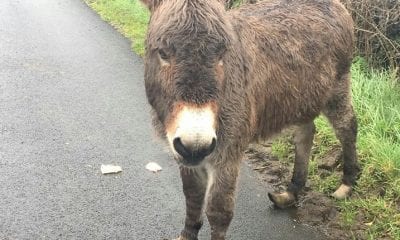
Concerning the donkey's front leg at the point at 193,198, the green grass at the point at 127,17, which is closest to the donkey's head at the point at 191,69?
the donkey's front leg at the point at 193,198

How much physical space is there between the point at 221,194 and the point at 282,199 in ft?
4.23

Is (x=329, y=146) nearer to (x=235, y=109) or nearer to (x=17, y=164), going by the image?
(x=235, y=109)

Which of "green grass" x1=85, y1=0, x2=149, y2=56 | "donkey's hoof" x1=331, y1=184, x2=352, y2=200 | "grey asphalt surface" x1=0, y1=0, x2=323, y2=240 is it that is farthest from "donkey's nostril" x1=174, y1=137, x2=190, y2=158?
"green grass" x1=85, y1=0, x2=149, y2=56

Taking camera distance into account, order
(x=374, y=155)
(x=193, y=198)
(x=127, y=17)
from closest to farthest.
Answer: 1. (x=193, y=198)
2. (x=374, y=155)
3. (x=127, y=17)

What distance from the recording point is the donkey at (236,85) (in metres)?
2.75

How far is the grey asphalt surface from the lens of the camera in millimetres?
4199

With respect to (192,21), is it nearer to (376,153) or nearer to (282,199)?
(282,199)

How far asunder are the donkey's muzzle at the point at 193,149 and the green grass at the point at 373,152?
1.26 meters

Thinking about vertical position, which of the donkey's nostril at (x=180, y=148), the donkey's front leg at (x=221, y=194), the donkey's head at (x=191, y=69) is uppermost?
the donkey's head at (x=191, y=69)

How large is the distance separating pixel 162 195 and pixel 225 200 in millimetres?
1373

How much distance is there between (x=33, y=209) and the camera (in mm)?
4320

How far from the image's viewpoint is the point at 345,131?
445cm

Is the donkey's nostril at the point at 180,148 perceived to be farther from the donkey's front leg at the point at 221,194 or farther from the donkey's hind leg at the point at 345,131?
the donkey's hind leg at the point at 345,131

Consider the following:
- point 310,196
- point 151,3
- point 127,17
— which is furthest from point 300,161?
point 127,17
